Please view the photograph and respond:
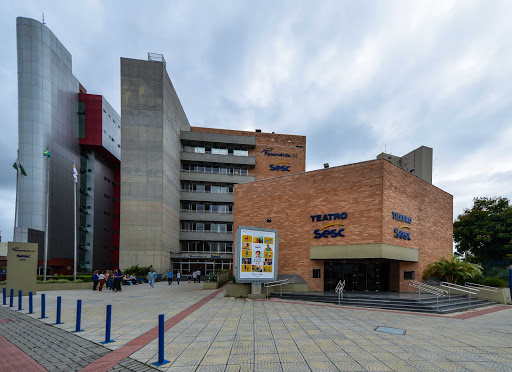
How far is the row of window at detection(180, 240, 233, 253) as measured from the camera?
5412cm

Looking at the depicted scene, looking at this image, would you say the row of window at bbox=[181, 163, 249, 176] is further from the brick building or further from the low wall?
the low wall

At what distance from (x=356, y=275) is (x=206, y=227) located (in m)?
34.3

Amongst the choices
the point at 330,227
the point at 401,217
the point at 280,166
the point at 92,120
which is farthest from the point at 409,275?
the point at 92,120

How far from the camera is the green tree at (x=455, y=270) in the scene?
890 inches

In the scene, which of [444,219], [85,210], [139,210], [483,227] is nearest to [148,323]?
[444,219]

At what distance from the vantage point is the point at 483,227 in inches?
1467

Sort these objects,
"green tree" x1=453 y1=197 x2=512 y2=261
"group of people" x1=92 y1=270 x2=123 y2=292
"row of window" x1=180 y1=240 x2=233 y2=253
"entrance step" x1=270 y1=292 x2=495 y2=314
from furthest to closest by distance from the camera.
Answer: "row of window" x1=180 y1=240 x2=233 y2=253
"green tree" x1=453 y1=197 x2=512 y2=261
"group of people" x1=92 y1=270 x2=123 y2=292
"entrance step" x1=270 y1=292 x2=495 y2=314

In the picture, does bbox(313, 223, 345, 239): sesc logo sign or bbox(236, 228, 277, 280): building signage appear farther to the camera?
bbox(313, 223, 345, 239): sesc logo sign

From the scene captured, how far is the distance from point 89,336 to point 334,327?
7.76m

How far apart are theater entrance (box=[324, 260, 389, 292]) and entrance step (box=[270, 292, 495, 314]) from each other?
16.0 feet

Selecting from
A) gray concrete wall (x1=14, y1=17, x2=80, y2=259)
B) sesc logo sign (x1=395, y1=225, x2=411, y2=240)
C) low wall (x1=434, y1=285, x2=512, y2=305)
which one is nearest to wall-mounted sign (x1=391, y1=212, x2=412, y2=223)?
sesc logo sign (x1=395, y1=225, x2=411, y2=240)

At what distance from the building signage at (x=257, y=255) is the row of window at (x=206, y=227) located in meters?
34.1

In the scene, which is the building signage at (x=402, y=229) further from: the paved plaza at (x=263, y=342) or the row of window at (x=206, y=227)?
the row of window at (x=206, y=227)

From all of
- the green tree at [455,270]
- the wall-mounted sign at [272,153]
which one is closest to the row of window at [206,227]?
the wall-mounted sign at [272,153]
